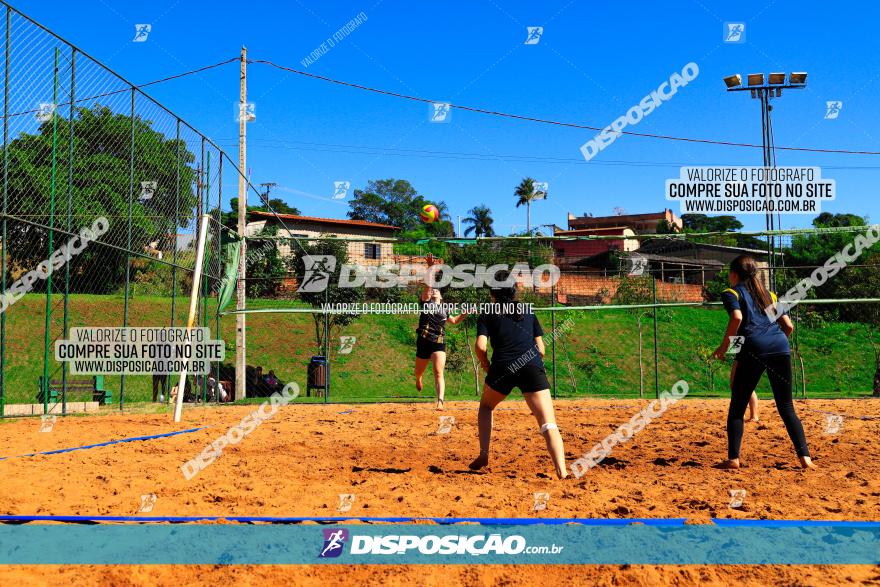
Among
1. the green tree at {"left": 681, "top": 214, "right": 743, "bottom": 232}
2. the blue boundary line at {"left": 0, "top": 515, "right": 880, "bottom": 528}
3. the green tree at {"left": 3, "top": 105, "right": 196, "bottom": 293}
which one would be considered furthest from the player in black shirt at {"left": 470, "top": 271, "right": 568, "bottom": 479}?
the green tree at {"left": 681, "top": 214, "right": 743, "bottom": 232}

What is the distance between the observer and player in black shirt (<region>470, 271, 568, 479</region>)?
225 inches

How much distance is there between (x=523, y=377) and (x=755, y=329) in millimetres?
2369

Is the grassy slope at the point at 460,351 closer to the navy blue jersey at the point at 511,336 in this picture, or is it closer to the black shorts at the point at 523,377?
the navy blue jersey at the point at 511,336

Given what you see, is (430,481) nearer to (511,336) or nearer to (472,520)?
(511,336)

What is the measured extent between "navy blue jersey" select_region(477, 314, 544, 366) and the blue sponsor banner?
1886mm

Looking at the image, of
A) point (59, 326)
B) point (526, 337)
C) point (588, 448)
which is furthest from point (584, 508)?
point (59, 326)

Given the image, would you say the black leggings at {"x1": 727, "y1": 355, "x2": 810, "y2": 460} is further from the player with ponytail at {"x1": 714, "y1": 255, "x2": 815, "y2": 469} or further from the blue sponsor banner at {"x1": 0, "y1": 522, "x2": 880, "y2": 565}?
the blue sponsor banner at {"x1": 0, "y1": 522, "x2": 880, "y2": 565}

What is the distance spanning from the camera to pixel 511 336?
5.87 metres

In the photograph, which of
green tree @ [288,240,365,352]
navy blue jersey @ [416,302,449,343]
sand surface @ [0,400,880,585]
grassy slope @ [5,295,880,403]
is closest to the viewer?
sand surface @ [0,400,880,585]

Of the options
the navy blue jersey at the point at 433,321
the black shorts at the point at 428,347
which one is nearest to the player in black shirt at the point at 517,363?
the navy blue jersey at the point at 433,321

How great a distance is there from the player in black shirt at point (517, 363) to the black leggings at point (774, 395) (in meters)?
1.77

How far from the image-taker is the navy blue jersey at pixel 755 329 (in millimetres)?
6387

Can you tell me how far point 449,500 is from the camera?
5008mm

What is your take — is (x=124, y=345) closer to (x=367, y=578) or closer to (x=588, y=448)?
(x=588, y=448)
